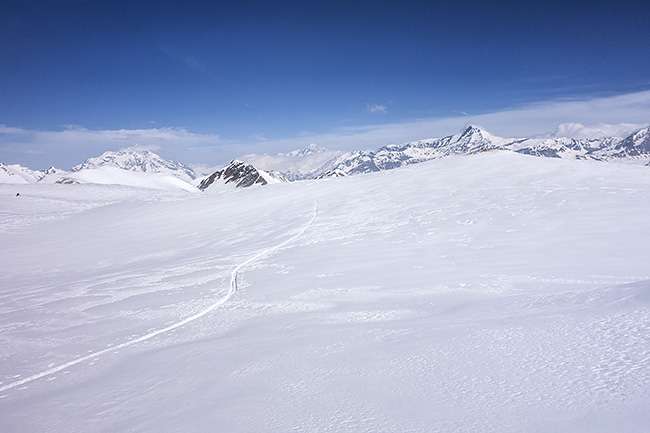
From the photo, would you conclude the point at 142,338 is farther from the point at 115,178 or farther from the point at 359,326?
the point at 115,178

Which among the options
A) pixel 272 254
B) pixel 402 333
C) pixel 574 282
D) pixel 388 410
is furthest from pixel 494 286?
pixel 272 254

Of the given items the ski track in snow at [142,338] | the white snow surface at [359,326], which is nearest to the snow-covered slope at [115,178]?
the white snow surface at [359,326]

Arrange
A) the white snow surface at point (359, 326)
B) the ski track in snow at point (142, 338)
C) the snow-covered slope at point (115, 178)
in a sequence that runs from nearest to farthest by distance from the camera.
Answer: the white snow surface at point (359, 326) → the ski track in snow at point (142, 338) → the snow-covered slope at point (115, 178)

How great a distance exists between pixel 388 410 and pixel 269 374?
1.77 m

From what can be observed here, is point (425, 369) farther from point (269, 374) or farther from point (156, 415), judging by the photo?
point (156, 415)

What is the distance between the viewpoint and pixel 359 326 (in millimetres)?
6184

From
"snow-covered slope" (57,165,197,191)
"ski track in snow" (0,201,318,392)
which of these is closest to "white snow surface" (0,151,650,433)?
"ski track in snow" (0,201,318,392)

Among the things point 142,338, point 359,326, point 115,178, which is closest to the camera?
point 359,326

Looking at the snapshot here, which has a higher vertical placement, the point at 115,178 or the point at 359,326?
the point at 115,178

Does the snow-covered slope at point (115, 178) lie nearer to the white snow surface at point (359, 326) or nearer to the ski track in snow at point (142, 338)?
the white snow surface at point (359, 326)

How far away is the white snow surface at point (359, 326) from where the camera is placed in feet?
11.6

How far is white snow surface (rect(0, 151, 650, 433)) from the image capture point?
11.6 feet

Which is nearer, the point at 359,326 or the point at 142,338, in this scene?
the point at 359,326

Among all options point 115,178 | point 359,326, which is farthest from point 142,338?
point 115,178
